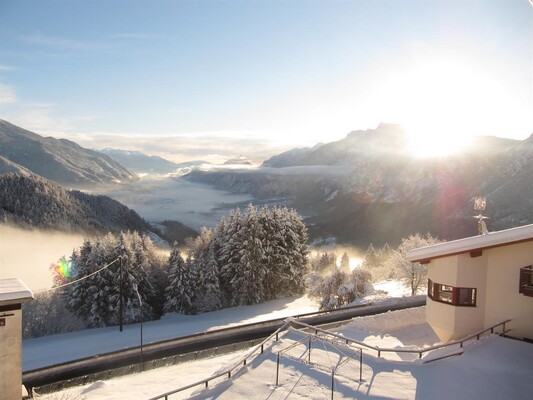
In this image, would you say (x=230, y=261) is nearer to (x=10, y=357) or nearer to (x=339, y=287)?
(x=339, y=287)

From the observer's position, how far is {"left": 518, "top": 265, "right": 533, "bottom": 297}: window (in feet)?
51.4

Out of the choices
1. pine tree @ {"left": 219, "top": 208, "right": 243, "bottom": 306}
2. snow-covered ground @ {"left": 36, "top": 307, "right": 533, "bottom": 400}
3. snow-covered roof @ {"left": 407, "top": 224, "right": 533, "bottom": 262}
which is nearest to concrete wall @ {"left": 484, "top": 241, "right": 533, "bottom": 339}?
snow-covered roof @ {"left": 407, "top": 224, "right": 533, "bottom": 262}

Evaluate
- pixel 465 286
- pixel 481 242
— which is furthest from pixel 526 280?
pixel 465 286

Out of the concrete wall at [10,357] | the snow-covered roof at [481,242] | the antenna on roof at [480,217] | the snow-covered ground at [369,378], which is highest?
the antenna on roof at [480,217]

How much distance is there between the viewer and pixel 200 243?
56.3 m

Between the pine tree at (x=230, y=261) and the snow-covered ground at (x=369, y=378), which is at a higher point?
the snow-covered ground at (x=369, y=378)

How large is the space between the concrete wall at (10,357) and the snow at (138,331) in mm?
19760

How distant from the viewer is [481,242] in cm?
1653

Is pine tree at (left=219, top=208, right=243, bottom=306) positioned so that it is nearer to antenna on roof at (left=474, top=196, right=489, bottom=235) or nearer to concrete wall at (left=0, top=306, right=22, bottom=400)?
antenna on roof at (left=474, top=196, right=489, bottom=235)

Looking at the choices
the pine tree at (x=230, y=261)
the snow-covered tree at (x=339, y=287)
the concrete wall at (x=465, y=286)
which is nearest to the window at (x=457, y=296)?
the concrete wall at (x=465, y=286)

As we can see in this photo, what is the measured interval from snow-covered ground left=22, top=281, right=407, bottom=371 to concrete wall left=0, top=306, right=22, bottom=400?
64.8ft

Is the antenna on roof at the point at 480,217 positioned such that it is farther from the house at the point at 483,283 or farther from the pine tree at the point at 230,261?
the pine tree at the point at 230,261

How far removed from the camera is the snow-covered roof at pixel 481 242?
15705mm

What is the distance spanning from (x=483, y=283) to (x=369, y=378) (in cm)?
686
